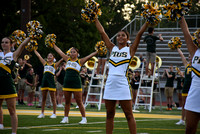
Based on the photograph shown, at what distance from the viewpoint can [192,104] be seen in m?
4.45

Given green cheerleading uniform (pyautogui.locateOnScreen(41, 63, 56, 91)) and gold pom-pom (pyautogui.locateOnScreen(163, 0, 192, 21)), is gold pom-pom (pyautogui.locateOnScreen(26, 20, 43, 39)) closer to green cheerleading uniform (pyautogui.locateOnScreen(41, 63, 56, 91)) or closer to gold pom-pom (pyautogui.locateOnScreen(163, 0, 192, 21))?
gold pom-pom (pyautogui.locateOnScreen(163, 0, 192, 21))

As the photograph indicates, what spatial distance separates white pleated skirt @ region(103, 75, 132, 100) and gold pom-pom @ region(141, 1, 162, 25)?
976 mm

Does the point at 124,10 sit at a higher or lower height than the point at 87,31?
higher

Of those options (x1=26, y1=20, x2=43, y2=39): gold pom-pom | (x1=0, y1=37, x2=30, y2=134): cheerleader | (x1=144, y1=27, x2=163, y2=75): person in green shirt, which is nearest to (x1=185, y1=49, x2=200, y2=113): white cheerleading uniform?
(x1=0, y1=37, x2=30, y2=134): cheerleader

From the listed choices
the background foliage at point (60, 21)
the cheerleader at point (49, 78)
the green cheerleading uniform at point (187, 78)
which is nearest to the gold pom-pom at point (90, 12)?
the green cheerleading uniform at point (187, 78)

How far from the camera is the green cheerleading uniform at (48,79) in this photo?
35.4 feet

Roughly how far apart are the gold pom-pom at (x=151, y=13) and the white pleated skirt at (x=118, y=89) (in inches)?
Answer: 38.4

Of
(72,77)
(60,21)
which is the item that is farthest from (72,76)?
(60,21)

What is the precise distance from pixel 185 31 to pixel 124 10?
1747 inches

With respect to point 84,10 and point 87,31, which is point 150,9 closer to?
point 84,10

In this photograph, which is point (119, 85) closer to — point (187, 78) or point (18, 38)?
point (18, 38)

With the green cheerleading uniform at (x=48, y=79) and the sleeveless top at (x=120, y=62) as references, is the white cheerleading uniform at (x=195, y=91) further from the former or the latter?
the green cheerleading uniform at (x=48, y=79)

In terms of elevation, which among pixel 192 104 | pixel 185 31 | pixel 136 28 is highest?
pixel 136 28

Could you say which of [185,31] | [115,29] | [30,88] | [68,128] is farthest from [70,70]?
[115,29]
